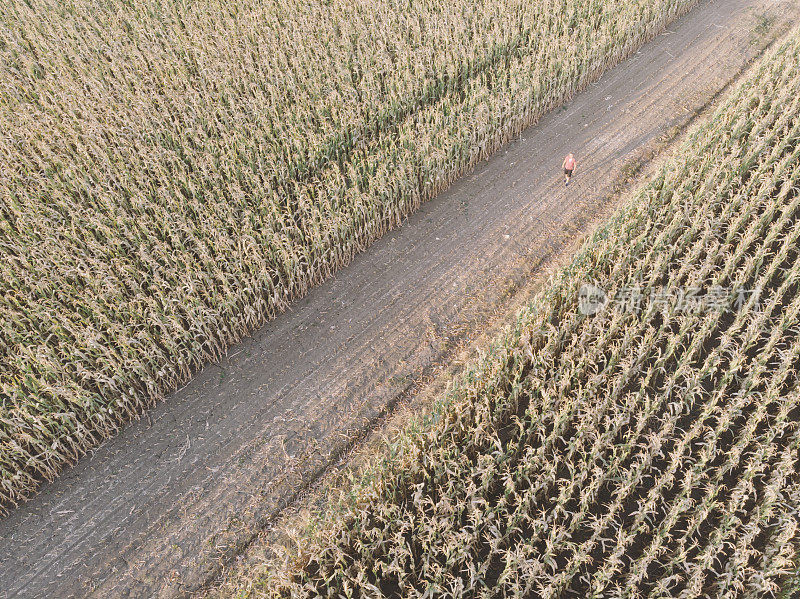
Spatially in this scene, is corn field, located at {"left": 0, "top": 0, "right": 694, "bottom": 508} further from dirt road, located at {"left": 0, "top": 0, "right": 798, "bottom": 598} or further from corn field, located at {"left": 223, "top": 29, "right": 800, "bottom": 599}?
corn field, located at {"left": 223, "top": 29, "right": 800, "bottom": 599}

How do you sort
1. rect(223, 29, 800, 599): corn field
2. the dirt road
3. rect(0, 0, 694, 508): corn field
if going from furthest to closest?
1. rect(0, 0, 694, 508): corn field
2. the dirt road
3. rect(223, 29, 800, 599): corn field

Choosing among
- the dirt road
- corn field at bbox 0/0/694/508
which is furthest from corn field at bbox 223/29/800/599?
corn field at bbox 0/0/694/508

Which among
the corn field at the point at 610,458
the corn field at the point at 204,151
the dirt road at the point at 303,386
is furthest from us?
the corn field at the point at 204,151

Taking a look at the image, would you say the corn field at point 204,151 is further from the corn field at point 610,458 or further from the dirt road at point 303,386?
the corn field at point 610,458

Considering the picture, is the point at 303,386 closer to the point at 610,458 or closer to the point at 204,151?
the point at 610,458

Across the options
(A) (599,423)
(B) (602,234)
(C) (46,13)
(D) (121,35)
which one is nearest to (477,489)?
(A) (599,423)

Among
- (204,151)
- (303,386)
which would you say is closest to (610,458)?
(303,386)

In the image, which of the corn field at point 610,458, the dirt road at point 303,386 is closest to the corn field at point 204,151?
the dirt road at point 303,386
